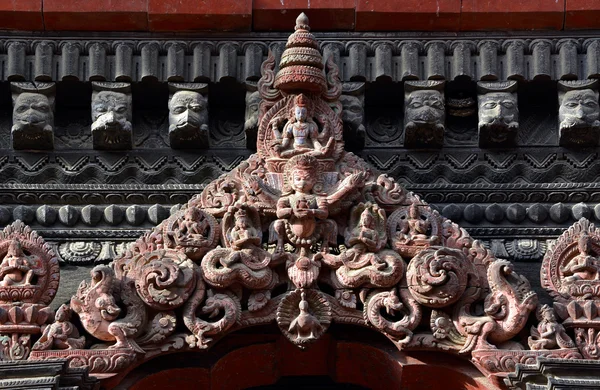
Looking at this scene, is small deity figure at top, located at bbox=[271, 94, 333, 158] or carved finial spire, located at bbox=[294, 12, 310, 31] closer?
small deity figure at top, located at bbox=[271, 94, 333, 158]

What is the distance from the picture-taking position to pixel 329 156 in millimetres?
11297

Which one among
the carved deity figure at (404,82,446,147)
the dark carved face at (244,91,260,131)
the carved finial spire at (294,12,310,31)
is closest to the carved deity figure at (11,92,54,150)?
the dark carved face at (244,91,260,131)

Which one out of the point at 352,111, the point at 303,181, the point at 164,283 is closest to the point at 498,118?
the point at 352,111

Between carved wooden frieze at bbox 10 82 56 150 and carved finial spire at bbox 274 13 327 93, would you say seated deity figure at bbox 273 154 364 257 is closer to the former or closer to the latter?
carved finial spire at bbox 274 13 327 93

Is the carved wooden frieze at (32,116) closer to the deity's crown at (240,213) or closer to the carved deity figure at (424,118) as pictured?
the deity's crown at (240,213)

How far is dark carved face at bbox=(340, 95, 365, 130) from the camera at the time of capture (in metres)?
11.8

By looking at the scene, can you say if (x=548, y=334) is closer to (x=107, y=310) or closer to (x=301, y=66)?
(x=301, y=66)

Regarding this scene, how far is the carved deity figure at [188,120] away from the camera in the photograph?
38.9 ft

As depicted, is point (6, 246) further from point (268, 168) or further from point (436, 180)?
point (436, 180)

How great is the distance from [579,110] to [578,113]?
2 cm

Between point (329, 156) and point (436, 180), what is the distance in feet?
2.81

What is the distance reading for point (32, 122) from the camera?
11867 millimetres

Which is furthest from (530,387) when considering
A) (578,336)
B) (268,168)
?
(268,168)

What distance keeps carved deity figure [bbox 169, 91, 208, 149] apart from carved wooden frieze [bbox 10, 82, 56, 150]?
67 cm
